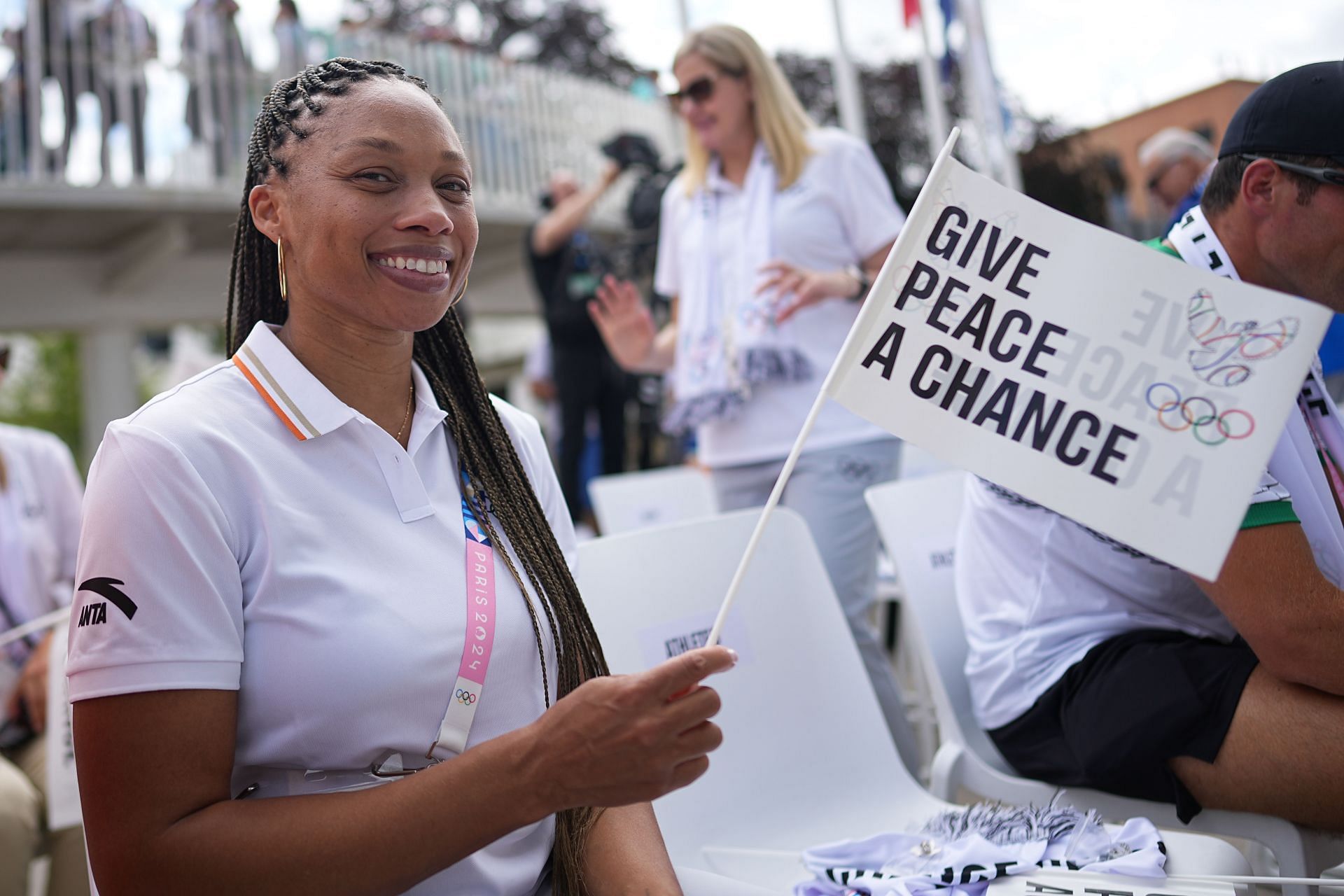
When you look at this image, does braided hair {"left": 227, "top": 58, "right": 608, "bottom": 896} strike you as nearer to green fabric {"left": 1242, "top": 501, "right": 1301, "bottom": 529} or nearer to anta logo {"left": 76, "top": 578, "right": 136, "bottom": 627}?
anta logo {"left": 76, "top": 578, "right": 136, "bottom": 627}

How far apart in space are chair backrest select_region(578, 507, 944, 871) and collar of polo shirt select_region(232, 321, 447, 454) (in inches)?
27.3

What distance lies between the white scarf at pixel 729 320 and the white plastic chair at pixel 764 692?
682 mm

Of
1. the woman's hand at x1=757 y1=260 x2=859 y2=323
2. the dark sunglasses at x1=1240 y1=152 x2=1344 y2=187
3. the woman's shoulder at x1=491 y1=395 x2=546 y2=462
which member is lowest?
the woman's shoulder at x1=491 y1=395 x2=546 y2=462

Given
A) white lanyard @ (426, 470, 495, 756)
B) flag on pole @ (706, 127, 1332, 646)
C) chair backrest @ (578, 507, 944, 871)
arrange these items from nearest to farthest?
flag on pole @ (706, 127, 1332, 646)
white lanyard @ (426, 470, 495, 756)
chair backrest @ (578, 507, 944, 871)

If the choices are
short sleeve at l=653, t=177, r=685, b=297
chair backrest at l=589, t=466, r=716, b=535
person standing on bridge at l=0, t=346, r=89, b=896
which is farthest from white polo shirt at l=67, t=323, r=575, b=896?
chair backrest at l=589, t=466, r=716, b=535

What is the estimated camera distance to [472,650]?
1.33 metres

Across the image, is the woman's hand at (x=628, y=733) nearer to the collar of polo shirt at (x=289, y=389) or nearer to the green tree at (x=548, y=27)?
the collar of polo shirt at (x=289, y=389)

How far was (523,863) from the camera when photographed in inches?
54.9

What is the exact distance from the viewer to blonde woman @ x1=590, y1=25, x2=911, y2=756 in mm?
2830

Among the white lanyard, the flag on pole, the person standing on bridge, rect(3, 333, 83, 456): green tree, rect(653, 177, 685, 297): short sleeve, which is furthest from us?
rect(3, 333, 83, 456): green tree

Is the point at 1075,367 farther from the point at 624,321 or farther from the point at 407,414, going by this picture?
the point at 624,321

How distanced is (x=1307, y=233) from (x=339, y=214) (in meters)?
1.46

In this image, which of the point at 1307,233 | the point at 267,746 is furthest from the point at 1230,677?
the point at 267,746

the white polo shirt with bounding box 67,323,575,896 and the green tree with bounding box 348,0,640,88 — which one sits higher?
the green tree with bounding box 348,0,640,88
